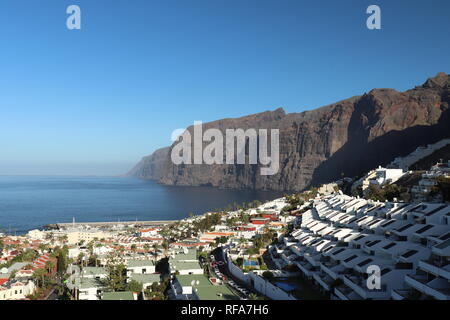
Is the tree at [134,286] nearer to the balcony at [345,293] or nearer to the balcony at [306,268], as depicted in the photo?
the balcony at [306,268]

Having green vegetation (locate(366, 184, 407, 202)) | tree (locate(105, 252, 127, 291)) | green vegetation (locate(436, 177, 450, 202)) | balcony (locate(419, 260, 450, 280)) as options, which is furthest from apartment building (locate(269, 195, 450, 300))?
green vegetation (locate(366, 184, 407, 202))

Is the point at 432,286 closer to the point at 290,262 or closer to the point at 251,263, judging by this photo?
the point at 290,262

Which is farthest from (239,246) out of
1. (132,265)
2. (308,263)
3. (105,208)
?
(105,208)

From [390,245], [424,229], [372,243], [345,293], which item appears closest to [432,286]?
[345,293]

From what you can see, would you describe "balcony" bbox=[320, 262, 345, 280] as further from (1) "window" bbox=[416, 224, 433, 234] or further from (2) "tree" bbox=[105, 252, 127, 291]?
(2) "tree" bbox=[105, 252, 127, 291]

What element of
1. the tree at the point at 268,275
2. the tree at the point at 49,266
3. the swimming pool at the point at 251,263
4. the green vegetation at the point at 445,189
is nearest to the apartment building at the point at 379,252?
the swimming pool at the point at 251,263

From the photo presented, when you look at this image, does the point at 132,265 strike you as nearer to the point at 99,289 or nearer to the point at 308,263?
the point at 99,289
